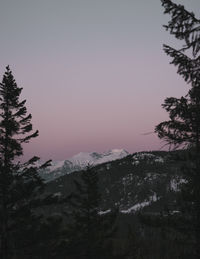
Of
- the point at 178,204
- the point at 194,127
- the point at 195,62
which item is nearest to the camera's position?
the point at 195,62

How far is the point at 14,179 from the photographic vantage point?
15.5 m

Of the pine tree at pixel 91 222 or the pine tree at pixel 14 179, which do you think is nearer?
the pine tree at pixel 14 179

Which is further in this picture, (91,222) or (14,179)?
(91,222)

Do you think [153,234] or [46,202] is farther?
[153,234]

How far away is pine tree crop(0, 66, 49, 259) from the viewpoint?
50.0 ft

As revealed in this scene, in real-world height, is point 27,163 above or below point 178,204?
above

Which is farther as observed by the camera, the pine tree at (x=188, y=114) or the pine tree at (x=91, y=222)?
the pine tree at (x=91, y=222)

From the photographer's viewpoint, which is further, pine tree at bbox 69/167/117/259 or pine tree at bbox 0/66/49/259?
pine tree at bbox 69/167/117/259

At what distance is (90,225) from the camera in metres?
23.1

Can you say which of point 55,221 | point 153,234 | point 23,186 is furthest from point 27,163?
point 153,234

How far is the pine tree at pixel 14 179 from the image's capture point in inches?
600

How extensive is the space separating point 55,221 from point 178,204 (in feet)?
22.7

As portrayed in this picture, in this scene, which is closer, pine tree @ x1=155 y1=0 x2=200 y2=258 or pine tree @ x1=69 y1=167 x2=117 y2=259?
pine tree @ x1=155 y1=0 x2=200 y2=258

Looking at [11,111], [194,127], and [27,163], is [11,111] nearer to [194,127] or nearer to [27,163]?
[27,163]
